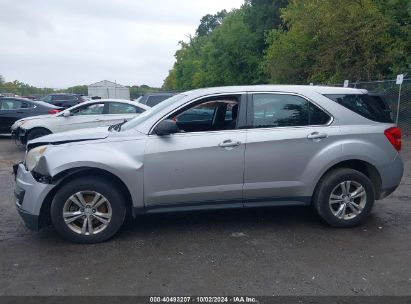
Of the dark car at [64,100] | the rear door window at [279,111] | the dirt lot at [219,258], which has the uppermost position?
the dark car at [64,100]

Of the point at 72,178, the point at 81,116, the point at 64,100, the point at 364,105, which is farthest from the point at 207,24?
the point at 72,178

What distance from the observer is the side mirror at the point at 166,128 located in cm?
468

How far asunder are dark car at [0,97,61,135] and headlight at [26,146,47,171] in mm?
10092

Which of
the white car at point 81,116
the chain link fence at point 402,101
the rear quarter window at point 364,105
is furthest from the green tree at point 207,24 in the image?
the rear quarter window at point 364,105

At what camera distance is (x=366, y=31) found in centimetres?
1839

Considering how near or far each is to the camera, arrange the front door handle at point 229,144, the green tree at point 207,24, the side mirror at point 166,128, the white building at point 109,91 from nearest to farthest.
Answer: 1. the side mirror at point 166,128
2. the front door handle at point 229,144
3. the white building at point 109,91
4. the green tree at point 207,24

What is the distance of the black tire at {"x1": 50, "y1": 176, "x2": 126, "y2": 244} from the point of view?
15.0 ft

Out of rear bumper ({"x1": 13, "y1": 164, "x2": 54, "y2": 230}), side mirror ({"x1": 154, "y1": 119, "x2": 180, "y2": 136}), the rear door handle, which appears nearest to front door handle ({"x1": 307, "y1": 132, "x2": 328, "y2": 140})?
the rear door handle

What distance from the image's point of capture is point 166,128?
467cm

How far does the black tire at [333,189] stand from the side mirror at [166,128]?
188 cm

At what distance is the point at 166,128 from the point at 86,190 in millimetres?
1104

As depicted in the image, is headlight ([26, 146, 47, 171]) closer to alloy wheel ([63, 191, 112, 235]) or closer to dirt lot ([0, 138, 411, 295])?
alloy wheel ([63, 191, 112, 235])

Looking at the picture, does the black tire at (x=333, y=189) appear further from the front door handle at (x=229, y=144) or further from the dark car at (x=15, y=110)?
the dark car at (x=15, y=110)

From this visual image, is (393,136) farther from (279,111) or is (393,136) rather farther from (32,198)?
(32,198)
